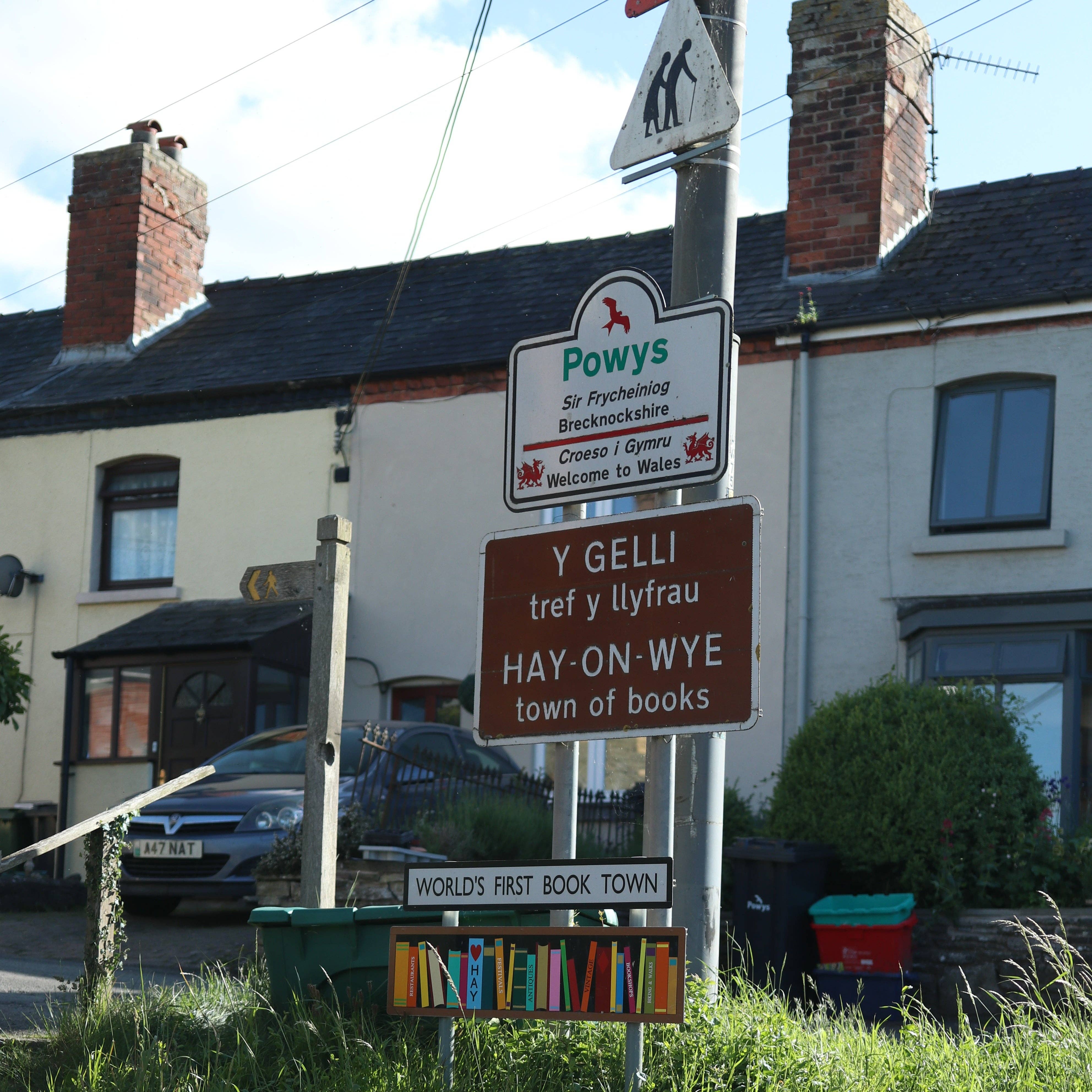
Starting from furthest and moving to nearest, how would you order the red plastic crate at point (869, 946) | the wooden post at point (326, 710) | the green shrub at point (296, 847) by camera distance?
the green shrub at point (296, 847) → the red plastic crate at point (869, 946) → the wooden post at point (326, 710)

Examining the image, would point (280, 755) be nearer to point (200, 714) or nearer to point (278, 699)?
point (278, 699)

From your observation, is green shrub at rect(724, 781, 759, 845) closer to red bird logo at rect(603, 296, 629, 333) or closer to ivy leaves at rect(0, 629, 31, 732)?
red bird logo at rect(603, 296, 629, 333)

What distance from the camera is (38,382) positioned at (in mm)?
19781

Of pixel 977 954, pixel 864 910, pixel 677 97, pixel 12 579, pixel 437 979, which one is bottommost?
pixel 977 954

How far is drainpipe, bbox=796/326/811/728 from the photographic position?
1459cm

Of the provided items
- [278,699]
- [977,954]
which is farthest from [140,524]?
[977,954]

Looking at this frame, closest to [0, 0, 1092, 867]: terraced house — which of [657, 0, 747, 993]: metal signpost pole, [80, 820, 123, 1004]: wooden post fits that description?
[80, 820, 123, 1004]: wooden post

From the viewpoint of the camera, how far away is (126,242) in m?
19.3

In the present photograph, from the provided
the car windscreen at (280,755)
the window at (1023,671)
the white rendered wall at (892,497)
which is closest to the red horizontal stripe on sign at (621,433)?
the car windscreen at (280,755)

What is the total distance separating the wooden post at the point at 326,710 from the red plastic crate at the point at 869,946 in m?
4.21

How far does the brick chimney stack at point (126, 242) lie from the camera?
19.4 metres

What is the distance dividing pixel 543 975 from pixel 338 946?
5.09ft

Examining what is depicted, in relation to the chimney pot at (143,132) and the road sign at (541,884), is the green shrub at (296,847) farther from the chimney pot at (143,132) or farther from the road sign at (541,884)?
the chimney pot at (143,132)

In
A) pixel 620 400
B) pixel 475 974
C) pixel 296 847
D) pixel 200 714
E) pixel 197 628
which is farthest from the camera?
pixel 197 628
